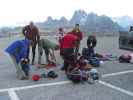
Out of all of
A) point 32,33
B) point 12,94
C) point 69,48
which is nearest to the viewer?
point 12,94

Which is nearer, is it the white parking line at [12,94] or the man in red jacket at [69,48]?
the white parking line at [12,94]

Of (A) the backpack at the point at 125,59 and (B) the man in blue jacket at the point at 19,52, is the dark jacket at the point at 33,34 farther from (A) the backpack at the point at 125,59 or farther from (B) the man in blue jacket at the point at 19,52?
(A) the backpack at the point at 125,59

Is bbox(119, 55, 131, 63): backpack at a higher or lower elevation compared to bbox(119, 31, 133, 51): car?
lower

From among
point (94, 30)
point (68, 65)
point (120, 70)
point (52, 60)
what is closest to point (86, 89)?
point (68, 65)

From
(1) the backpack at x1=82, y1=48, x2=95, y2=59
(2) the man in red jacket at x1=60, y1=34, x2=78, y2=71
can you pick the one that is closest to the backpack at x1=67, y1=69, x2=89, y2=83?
(2) the man in red jacket at x1=60, y1=34, x2=78, y2=71

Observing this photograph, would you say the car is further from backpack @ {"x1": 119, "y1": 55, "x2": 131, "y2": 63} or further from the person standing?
the person standing

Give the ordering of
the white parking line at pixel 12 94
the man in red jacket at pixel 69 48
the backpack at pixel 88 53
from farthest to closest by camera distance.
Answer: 1. the backpack at pixel 88 53
2. the man in red jacket at pixel 69 48
3. the white parking line at pixel 12 94

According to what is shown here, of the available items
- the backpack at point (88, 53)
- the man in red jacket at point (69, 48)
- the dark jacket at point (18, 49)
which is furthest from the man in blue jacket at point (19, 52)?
the backpack at point (88, 53)

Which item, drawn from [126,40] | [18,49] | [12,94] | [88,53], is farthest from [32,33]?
[12,94]

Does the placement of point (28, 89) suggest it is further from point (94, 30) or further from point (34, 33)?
point (94, 30)

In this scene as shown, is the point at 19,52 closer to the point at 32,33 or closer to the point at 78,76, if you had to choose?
the point at 78,76

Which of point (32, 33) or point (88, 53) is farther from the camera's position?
point (88, 53)

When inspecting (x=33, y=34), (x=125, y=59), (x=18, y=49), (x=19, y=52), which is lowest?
(x=125, y=59)

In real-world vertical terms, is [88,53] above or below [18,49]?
below
